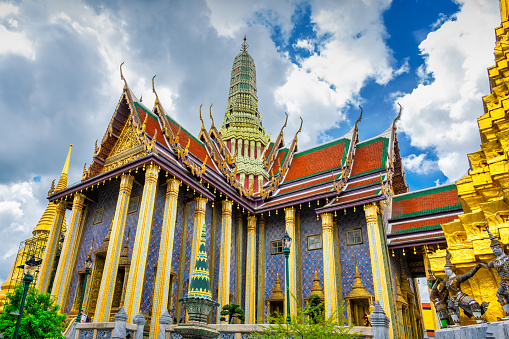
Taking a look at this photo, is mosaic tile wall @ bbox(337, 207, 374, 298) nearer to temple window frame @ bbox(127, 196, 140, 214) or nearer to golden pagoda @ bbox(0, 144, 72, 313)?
temple window frame @ bbox(127, 196, 140, 214)

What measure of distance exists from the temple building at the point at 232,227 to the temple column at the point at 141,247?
3 centimetres

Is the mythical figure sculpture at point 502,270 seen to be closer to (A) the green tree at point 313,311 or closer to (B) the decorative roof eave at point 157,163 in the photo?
(A) the green tree at point 313,311

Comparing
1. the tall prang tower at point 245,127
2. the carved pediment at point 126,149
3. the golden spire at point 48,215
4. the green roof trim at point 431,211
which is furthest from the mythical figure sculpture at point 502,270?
the golden spire at point 48,215

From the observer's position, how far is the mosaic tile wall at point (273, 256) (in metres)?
15.2

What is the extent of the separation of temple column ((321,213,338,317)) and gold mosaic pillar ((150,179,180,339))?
5680 mm

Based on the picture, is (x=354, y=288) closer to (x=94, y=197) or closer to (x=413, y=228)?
(x=413, y=228)

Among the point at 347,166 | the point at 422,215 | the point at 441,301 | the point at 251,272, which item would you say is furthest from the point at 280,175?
the point at 441,301

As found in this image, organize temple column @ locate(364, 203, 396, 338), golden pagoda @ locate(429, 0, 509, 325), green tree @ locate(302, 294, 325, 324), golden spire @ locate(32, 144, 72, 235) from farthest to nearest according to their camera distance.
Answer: golden spire @ locate(32, 144, 72, 235) < temple column @ locate(364, 203, 396, 338) < golden pagoda @ locate(429, 0, 509, 325) < green tree @ locate(302, 294, 325, 324)

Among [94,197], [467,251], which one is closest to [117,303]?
[94,197]

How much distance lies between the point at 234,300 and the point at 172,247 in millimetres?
4075

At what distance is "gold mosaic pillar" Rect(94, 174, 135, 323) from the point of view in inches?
407

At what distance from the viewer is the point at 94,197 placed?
15.0 m

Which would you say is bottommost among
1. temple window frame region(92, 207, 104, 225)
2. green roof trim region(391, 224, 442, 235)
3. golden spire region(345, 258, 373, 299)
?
golden spire region(345, 258, 373, 299)

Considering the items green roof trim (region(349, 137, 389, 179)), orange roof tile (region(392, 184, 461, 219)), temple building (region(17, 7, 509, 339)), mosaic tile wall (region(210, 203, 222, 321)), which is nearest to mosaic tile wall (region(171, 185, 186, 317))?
temple building (region(17, 7, 509, 339))
